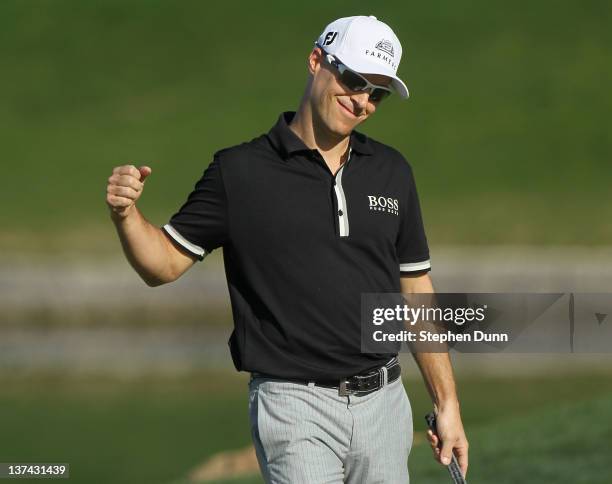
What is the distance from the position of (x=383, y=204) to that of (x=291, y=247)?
344 millimetres

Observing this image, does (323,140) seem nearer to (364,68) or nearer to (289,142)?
(289,142)

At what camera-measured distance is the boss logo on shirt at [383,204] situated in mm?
4891

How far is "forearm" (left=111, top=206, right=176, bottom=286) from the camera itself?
182 inches

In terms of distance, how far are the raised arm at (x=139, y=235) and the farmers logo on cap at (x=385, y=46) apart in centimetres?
85

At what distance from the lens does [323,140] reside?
16.2ft

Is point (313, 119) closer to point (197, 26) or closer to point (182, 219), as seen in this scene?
point (182, 219)

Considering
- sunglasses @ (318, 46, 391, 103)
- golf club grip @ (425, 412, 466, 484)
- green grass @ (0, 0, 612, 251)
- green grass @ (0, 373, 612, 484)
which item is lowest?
green grass @ (0, 373, 612, 484)

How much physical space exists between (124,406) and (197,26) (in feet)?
46.4

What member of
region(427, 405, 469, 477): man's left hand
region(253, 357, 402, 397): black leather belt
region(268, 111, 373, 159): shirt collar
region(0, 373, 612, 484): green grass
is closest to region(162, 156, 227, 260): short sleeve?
region(268, 111, 373, 159): shirt collar

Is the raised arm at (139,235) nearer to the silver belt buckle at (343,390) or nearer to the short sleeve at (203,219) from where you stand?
the short sleeve at (203,219)

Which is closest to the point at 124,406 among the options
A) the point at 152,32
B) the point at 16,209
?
the point at 16,209

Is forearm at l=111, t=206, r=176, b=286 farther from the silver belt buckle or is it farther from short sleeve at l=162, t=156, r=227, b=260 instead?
the silver belt buckle

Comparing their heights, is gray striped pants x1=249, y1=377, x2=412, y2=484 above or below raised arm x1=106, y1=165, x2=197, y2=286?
below

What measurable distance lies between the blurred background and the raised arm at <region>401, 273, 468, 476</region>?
297 cm
